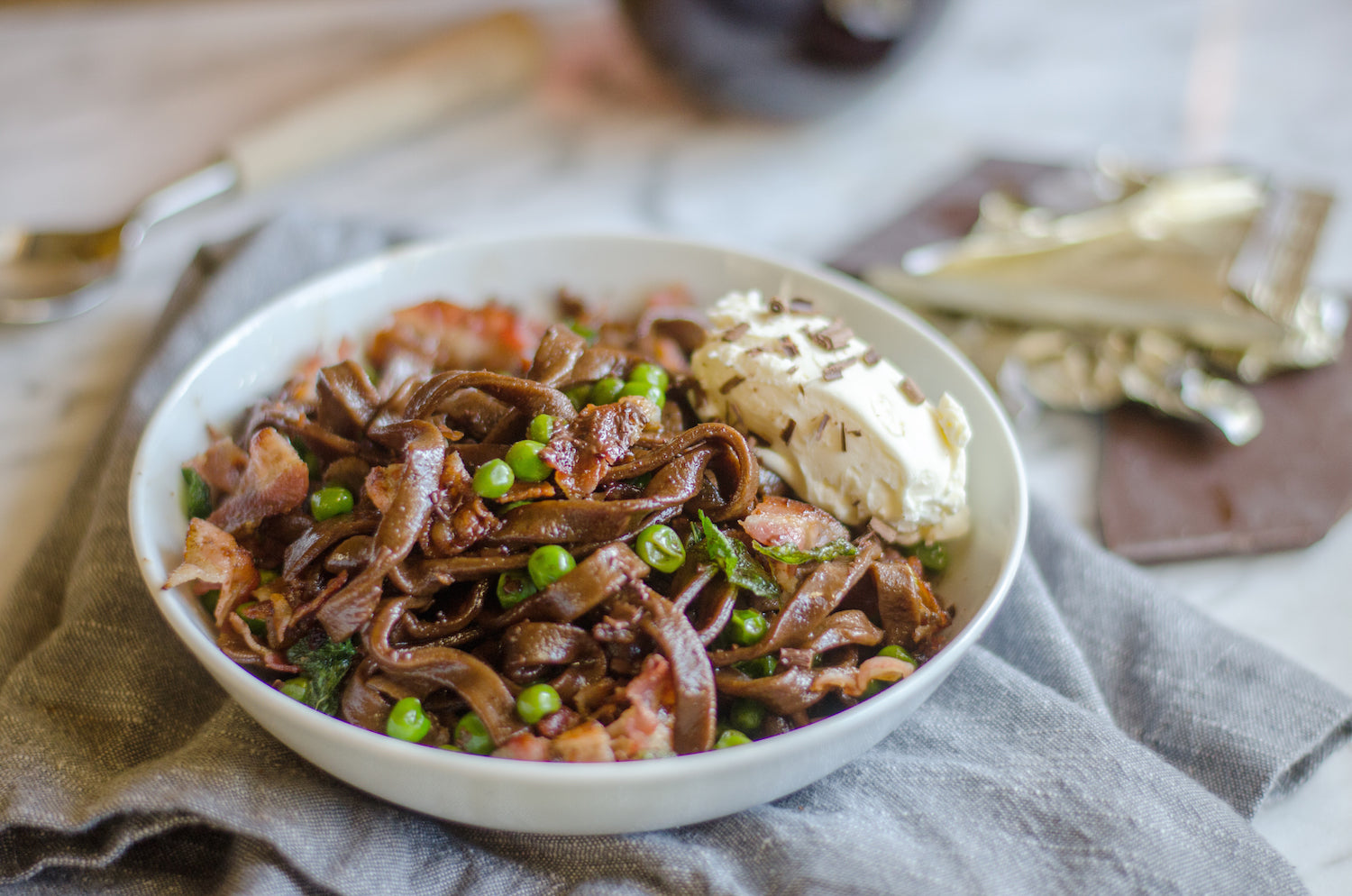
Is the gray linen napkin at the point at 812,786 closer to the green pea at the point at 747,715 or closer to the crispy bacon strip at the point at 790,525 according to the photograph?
the green pea at the point at 747,715

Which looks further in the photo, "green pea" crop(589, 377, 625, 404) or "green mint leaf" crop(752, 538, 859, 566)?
"green pea" crop(589, 377, 625, 404)

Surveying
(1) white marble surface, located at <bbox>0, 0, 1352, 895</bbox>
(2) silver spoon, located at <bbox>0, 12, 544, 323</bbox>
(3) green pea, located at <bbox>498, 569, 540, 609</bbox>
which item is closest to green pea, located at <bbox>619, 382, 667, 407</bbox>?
(3) green pea, located at <bbox>498, 569, 540, 609</bbox>

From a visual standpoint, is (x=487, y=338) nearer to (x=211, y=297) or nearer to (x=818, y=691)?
(x=211, y=297)

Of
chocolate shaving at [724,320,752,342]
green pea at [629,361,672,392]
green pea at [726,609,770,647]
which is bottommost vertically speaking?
green pea at [726,609,770,647]

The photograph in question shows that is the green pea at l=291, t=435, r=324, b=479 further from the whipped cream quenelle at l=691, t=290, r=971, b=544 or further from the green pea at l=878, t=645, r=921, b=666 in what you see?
the green pea at l=878, t=645, r=921, b=666

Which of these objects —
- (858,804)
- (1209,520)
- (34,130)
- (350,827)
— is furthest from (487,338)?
(34,130)

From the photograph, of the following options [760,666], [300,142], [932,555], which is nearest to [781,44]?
[300,142]
